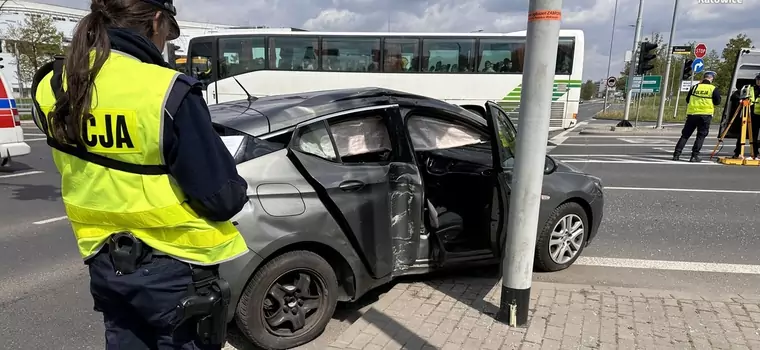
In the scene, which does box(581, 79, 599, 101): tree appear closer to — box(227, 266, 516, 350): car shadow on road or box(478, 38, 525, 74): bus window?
box(478, 38, 525, 74): bus window

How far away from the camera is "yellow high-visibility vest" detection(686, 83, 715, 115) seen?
1025 centimetres

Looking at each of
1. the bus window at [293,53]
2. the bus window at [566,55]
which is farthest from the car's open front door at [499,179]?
the bus window at [293,53]

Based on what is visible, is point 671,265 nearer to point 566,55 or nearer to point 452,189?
point 452,189

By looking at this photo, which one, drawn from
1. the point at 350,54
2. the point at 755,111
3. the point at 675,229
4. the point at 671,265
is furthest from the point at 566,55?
the point at 671,265

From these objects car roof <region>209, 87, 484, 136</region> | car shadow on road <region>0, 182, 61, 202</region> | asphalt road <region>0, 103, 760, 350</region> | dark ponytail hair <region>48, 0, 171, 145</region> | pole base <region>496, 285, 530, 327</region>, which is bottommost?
car shadow on road <region>0, 182, 61, 202</region>

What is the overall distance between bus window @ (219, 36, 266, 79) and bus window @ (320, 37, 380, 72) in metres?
2.17

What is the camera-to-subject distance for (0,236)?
5.34 metres

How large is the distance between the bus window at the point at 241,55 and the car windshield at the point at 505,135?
13.6 metres

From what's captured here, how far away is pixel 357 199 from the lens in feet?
10.3

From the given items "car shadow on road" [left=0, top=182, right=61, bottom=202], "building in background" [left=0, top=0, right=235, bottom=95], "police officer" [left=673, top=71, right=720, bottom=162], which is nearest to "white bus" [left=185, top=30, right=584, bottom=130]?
"building in background" [left=0, top=0, right=235, bottom=95]

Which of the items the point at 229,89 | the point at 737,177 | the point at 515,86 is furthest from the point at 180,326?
the point at 229,89

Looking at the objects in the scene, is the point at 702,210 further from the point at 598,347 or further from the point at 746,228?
the point at 598,347

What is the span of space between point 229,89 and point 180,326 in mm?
16122

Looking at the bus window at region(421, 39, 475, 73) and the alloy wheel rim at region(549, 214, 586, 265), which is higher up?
the bus window at region(421, 39, 475, 73)
